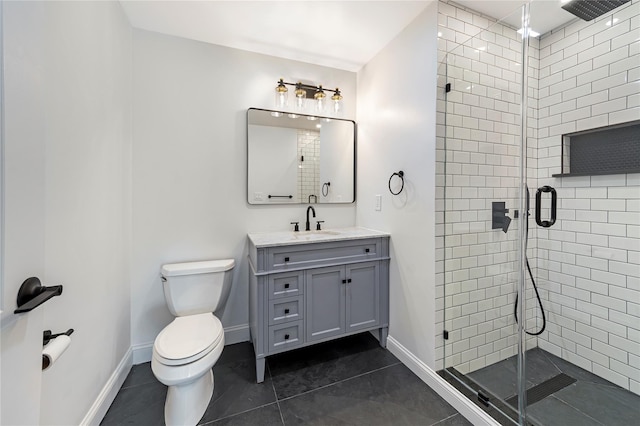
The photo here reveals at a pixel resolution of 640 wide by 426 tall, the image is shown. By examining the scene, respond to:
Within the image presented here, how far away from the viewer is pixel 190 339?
1.53m

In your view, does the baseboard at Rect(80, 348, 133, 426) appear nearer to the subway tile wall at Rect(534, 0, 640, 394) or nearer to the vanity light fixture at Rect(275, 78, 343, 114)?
the vanity light fixture at Rect(275, 78, 343, 114)

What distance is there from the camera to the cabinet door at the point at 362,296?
2047 mm

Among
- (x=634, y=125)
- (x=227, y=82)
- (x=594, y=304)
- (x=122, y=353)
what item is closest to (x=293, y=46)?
(x=227, y=82)

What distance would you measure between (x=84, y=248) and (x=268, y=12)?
1.88m

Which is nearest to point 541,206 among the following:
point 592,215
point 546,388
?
point 592,215

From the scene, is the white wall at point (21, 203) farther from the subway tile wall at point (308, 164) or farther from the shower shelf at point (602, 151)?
the shower shelf at point (602, 151)

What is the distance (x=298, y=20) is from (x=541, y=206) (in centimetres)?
226

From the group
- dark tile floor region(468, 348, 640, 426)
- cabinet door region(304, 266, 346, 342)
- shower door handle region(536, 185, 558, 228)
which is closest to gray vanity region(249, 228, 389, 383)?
cabinet door region(304, 266, 346, 342)

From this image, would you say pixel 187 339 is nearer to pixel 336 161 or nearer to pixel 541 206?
pixel 336 161

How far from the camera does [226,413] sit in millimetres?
1546

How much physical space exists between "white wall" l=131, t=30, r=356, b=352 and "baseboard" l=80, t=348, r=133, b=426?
194mm

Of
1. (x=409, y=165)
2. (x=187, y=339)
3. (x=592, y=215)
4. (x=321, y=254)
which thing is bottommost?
(x=187, y=339)

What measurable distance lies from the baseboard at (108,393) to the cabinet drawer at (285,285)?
1070mm

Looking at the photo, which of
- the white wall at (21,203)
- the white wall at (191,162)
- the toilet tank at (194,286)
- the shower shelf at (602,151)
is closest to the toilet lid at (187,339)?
the toilet tank at (194,286)
